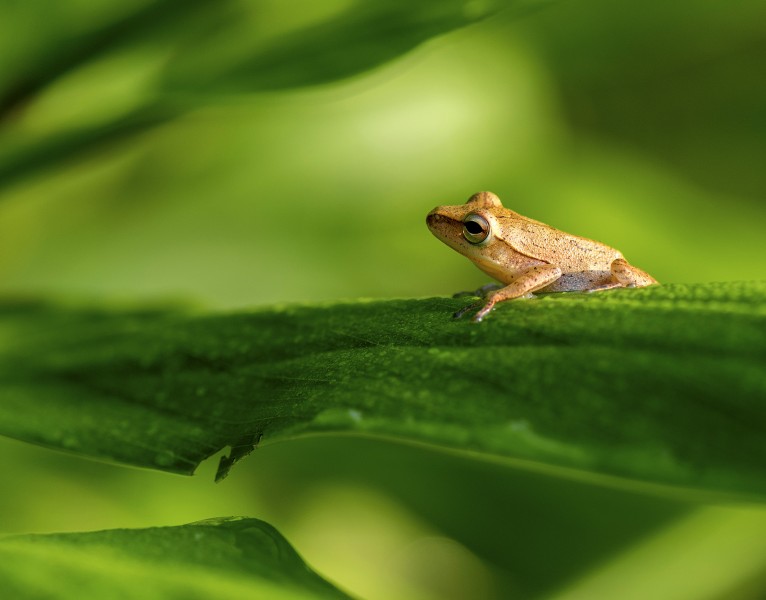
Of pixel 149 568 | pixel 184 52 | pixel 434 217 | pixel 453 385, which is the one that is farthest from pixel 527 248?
pixel 149 568

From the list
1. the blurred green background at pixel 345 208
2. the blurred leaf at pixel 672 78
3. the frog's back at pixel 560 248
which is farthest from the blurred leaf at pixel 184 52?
the blurred leaf at pixel 672 78

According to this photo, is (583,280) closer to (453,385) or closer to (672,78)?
(453,385)

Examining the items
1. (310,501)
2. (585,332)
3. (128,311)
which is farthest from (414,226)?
(585,332)

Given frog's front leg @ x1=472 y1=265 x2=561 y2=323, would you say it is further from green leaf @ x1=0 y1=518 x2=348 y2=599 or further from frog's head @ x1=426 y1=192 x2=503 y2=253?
green leaf @ x1=0 y1=518 x2=348 y2=599

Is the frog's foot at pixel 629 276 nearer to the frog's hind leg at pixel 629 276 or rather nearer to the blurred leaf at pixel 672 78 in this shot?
the frog's hind leg at pixel 629 276

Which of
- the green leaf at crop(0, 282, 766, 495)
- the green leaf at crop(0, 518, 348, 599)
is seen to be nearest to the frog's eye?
the green leaf at crop(0, 282, 766, 495)

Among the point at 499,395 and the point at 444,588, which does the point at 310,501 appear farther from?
the point at 499,395

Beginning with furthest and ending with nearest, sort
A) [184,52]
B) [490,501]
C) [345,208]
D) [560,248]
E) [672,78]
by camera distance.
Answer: [672,78] → [345,208] → [490,501] → [560,248] → [184,52]
